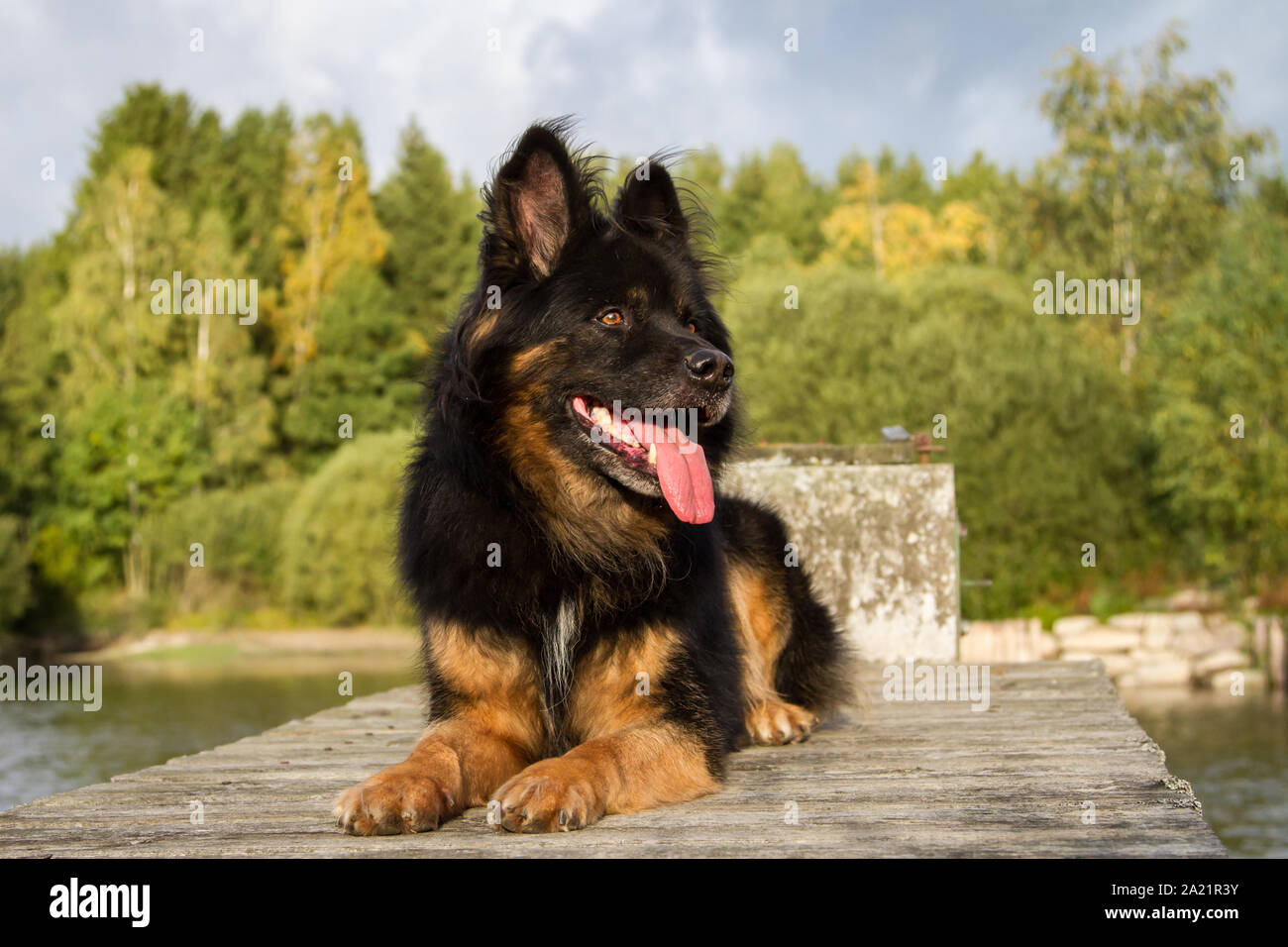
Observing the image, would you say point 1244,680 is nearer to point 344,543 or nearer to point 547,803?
point 344,543

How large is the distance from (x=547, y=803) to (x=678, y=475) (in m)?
1.23

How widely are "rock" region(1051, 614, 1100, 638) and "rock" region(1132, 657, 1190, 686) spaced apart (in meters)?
1.55

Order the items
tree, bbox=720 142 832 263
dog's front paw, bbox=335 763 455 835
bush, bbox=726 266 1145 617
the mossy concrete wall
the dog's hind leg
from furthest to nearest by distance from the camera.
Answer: tree, bbox=720 142 832 263 → bush, bbox=726 266 1145 617 → the mossy concrete wall → the dog's hind leg → dog's front paw, bbox=335 763 455 835

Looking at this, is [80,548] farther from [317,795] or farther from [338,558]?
[317,795]

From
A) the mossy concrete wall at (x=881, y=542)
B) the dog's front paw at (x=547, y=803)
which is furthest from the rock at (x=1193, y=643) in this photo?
the dog's front paw at (x=547, y=803)

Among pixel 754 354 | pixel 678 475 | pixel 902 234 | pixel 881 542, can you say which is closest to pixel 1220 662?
pixel 754 354

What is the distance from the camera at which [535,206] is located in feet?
14.1

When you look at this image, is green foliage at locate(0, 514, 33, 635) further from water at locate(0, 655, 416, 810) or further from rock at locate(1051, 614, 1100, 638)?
rock at locate(1051, 614, 1100, 638)

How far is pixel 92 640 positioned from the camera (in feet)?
125

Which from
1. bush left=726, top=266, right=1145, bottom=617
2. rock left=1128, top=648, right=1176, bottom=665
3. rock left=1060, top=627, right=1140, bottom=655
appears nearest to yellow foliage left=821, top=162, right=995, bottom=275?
bush left=726, top=266, right=1145, bottom=617

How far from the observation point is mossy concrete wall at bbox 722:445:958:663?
9133 mm

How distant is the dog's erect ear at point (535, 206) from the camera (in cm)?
423

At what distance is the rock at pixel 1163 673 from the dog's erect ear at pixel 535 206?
29.6 metres

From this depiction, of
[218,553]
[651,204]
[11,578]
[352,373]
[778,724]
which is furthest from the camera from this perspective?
[352,373]
